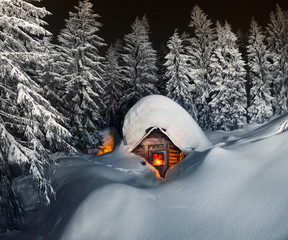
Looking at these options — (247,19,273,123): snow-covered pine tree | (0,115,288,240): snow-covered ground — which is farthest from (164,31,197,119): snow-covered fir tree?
(0,115,288,240): snow-covered ground

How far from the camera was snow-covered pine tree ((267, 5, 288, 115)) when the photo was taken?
1159 inches

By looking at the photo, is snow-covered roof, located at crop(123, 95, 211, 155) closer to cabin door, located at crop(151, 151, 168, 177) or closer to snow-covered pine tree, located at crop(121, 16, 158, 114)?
cabin door, located at crop(151, 151, 168, 177)

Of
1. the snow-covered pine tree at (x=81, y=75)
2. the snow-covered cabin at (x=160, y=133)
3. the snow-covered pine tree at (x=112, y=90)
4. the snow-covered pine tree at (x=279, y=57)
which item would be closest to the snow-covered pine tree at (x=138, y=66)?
the snow-covered pine tree at (x=112, y=90)

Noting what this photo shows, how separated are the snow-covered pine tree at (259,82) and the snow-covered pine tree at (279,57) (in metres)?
0.83

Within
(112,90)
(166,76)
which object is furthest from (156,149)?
(112,90)

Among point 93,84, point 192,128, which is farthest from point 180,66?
point 192,128

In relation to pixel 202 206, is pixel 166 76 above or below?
above

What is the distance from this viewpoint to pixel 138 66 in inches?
1084

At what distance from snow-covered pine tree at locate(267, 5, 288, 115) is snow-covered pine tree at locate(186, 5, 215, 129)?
732 centimetres

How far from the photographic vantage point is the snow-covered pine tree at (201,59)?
29.6 meters

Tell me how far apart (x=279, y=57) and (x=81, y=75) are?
22984mm

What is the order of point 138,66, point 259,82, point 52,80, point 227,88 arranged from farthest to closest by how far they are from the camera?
1. point 259,82
2. point 227,88
3. point 138,66
4. point 52,80

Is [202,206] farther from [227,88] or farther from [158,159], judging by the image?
[227,88]

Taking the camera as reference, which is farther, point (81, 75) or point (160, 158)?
point (81, 75)
